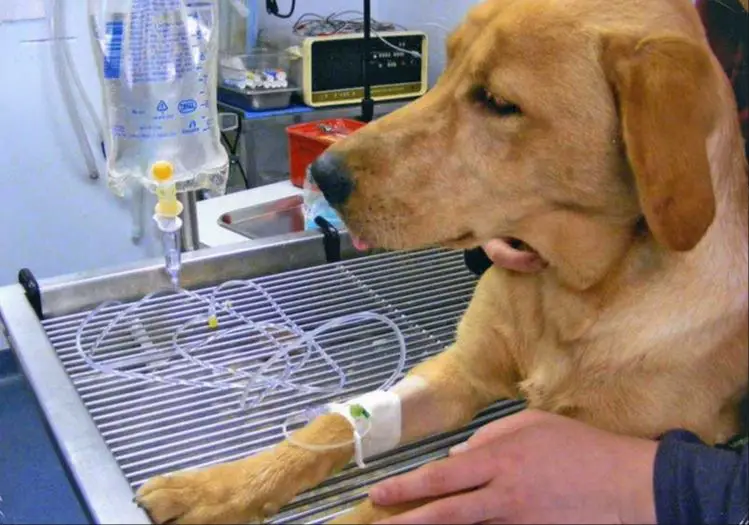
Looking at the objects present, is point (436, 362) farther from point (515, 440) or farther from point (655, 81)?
point (655, 81)

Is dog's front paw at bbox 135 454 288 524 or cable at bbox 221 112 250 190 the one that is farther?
cable at bbox 221 112 250 190

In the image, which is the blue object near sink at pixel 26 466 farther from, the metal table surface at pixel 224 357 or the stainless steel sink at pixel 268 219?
the stainless steel sink at pixel 268 219

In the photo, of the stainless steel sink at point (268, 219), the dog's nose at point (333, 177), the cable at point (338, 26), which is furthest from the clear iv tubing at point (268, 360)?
the cable at point (338, 26)

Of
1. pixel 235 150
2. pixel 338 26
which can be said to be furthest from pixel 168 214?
pixel 338 26

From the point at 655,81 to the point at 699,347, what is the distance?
241 mm

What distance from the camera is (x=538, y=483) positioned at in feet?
2.40

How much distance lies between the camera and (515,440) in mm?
768

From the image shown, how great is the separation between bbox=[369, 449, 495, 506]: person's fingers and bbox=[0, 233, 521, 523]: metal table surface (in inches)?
2.4

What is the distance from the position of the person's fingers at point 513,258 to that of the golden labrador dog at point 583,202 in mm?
28

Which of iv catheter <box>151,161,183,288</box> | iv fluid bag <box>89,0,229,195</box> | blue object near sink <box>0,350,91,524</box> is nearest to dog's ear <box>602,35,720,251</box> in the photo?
blue object near sink <box>0,350,91,524</box>

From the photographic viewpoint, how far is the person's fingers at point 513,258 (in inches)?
35.5

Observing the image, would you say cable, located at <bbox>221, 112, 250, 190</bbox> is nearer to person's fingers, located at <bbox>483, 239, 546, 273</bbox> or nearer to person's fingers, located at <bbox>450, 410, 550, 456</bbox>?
person's fingers, located at <bbox>483, 239, 546, 273</bbox>

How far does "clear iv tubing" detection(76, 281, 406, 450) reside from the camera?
0.93 metres

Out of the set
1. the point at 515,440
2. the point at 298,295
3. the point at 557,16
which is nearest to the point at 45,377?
the point at 298,295
